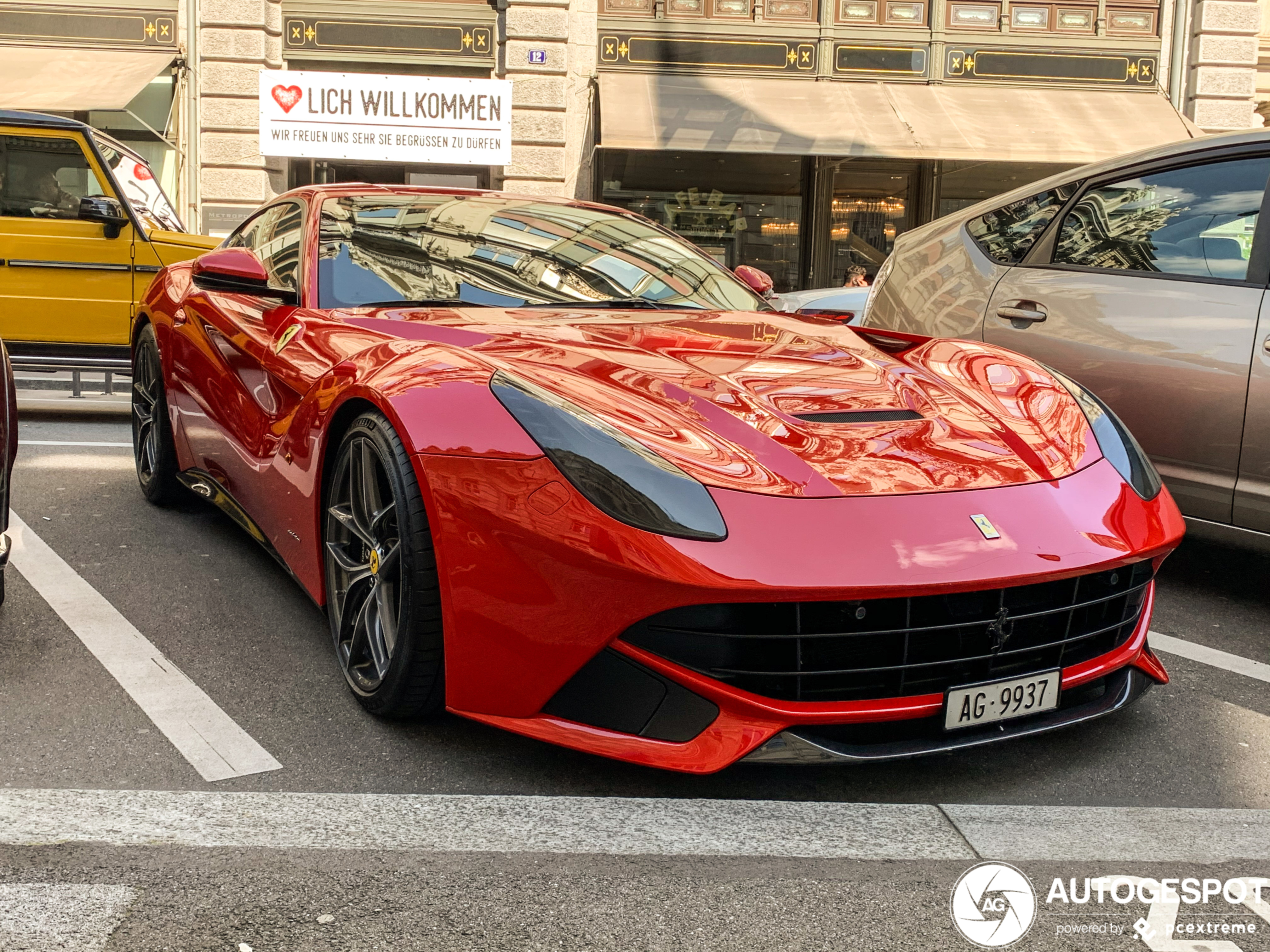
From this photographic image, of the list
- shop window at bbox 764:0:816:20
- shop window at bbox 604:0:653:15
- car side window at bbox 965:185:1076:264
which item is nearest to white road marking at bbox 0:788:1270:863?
car side window at bbox 965:185:1076:264

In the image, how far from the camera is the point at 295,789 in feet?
8.14

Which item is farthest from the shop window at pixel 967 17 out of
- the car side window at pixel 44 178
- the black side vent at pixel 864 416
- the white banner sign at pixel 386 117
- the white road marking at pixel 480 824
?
the white road marking at pixel 480 824

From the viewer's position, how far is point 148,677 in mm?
3139

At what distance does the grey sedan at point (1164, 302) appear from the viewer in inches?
148

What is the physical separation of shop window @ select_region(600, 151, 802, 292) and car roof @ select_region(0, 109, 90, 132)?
7.05 metres

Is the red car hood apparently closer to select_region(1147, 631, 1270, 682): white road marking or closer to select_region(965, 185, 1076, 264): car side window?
select_region(1147, 631, 1270, 682): white road marking

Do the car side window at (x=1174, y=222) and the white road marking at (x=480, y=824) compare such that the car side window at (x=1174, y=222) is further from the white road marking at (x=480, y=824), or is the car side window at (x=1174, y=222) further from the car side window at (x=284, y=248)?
the car side window at (x=284, y=248)

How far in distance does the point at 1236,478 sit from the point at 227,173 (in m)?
Result: 12.8

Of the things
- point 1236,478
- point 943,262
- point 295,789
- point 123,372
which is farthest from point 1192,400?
point 123,372

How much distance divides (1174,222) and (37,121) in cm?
704

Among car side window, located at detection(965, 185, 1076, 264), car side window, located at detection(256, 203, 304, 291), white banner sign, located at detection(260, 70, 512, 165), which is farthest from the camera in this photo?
white banner sign, located at detection(260, 70, 512, 165)

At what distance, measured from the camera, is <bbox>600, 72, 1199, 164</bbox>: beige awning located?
1305cm

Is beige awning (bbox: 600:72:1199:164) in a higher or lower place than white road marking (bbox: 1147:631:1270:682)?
higher

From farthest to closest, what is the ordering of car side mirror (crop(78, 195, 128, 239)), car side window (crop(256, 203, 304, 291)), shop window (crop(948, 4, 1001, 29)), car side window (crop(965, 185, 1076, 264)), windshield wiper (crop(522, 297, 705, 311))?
shop window (crop(948, 4, 1001, 29))
car side mirror (crop(78, 195, 128, 239))
car side window (crop(965, 185, 1076, 264))
car side window (crop(256, 203, 304, 291))
windshield wiper (crop(522, 297, 705, 311))
